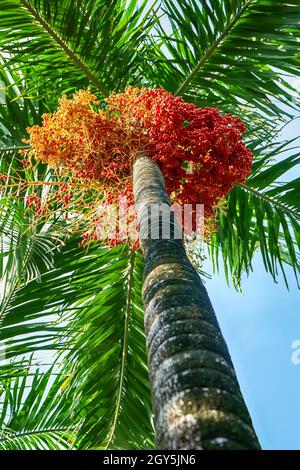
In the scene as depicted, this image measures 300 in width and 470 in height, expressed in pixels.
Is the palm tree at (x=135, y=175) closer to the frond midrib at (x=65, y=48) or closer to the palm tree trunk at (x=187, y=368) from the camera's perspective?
the frond midrib at (x=65, y=48)

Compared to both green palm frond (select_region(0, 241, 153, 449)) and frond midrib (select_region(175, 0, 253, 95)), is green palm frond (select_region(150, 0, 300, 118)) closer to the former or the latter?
frond midrib (select_region(175, 0, 253, 95))

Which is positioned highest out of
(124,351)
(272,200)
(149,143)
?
(272,200)

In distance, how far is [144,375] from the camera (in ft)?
13.7

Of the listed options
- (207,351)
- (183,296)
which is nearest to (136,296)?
(183,296)

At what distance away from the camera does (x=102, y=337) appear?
13.9 feet

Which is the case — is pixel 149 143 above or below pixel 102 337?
above

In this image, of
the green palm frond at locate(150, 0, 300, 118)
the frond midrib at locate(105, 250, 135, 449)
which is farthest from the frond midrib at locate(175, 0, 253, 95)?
the frond midrib at locate(105, 250, 135, 449)

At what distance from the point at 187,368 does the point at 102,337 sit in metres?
2.94

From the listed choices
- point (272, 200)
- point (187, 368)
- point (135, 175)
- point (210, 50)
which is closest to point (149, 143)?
point (135, 175)

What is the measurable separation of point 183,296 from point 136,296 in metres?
2.69

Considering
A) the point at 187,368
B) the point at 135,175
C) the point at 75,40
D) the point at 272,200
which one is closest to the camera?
the point at 187,368

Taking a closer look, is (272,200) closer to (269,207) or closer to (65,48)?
(269,207)

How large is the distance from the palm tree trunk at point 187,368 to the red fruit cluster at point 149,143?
4.17ft

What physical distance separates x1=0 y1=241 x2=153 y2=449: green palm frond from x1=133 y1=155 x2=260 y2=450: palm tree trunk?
215 centimetres
